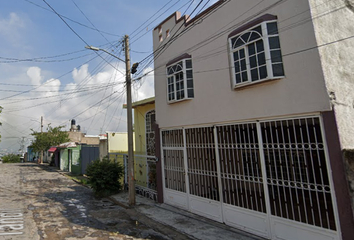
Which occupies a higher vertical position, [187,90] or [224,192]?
[187,90]

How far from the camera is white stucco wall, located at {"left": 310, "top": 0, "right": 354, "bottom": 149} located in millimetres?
3873

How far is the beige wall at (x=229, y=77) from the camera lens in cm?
407

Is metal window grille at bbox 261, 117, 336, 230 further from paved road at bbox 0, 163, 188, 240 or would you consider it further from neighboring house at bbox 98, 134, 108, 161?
neighboring house at bbox 98, 134, 108, 161

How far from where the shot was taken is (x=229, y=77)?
5.54 m

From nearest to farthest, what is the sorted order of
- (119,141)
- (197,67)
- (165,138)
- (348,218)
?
(348,218) → (197,67) → (165,138) → (119,141)

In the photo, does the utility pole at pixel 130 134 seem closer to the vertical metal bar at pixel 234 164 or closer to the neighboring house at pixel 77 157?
the vertical metal bar at pixel 234 164

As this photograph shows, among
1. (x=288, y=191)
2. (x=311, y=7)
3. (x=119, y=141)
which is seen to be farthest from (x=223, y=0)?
(x=119, y=141)

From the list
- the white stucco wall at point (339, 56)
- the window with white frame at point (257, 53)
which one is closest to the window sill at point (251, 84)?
the window with white frame at point (257, 53)

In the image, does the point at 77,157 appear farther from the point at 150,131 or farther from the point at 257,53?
the point at 257,53

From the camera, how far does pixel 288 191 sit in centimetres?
455

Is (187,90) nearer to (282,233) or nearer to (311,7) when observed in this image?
(311,7)

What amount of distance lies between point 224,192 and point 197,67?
395 cm

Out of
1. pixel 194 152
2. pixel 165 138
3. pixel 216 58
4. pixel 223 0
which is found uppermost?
pixel 223 0

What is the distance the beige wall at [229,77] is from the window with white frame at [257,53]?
0.15 meters
